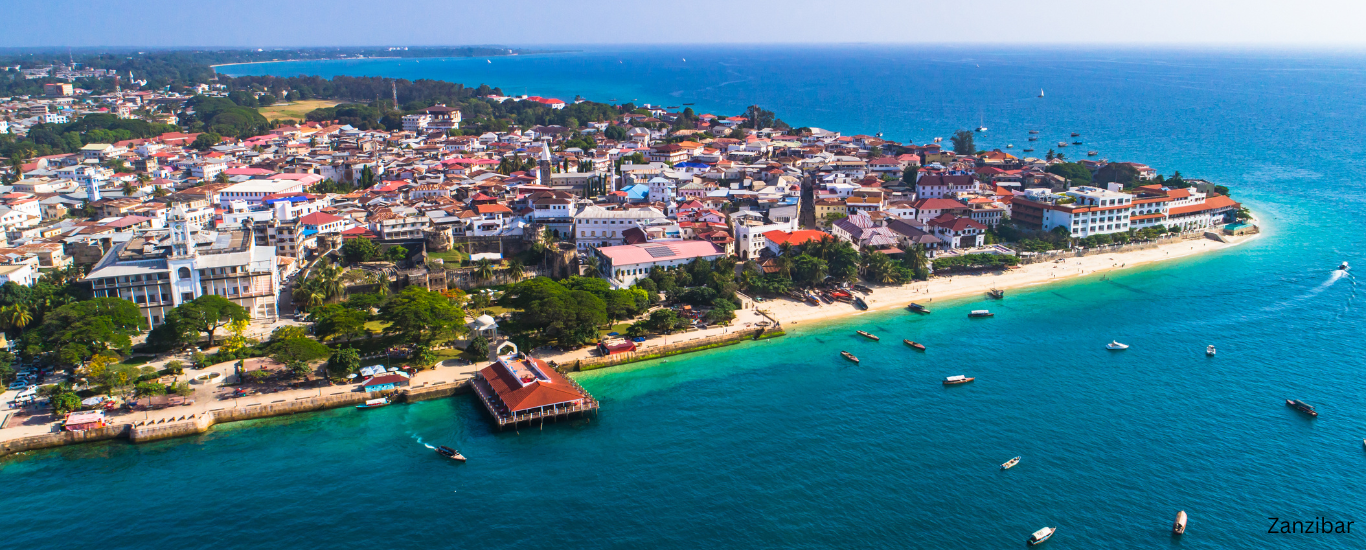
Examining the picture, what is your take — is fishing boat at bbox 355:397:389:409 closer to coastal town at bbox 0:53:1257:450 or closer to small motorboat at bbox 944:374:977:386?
coastal town at bbox 0:53:1257:450

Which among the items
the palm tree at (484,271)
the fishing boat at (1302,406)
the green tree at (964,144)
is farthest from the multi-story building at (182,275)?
the green tree at (964,144)

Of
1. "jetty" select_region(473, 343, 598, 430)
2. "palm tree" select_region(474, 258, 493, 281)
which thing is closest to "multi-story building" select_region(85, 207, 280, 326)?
"palm tree" select_region(474, 258, 493, 281)

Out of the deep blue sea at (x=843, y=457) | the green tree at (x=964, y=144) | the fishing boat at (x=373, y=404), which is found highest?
the green tree at (x=964, y=144)

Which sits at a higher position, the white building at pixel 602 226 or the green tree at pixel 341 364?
the white building at pixel 602 226

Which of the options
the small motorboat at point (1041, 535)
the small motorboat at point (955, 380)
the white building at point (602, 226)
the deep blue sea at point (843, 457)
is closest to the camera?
the small motorboat at point (1041, 535)

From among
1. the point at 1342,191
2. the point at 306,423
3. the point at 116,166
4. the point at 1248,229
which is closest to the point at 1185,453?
the point at 306,423

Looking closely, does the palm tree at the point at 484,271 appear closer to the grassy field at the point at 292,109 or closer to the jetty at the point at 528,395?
the jetty at the point at 528,395

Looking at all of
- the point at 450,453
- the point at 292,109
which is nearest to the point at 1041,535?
the point at 450,453
